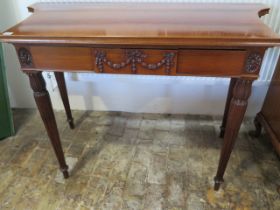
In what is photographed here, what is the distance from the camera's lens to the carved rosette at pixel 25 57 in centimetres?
94

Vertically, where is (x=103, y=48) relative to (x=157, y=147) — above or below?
above

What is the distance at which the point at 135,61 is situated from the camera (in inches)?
35.9

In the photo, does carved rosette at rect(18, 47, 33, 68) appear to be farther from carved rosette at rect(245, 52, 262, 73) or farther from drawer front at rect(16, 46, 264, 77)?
carved rosette at rect(245, 52, 262, 73)

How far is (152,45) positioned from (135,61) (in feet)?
0.32

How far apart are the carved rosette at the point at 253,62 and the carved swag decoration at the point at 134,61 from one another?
0.86 ft

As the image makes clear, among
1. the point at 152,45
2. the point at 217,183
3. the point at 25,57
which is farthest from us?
the point at 217,183

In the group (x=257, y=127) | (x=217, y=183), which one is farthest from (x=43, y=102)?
(x=257, y=127)

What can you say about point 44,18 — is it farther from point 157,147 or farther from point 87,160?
point 157,147

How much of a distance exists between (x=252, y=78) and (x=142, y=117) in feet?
3.32

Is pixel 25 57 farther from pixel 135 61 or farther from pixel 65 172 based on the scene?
pixel 65 172

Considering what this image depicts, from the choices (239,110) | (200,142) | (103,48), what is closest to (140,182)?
(200,142)

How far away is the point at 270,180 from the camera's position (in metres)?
1.33

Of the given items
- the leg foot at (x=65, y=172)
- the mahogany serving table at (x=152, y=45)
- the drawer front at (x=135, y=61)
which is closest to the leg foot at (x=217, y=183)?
the mahogany serving table at (x=152, y=45)

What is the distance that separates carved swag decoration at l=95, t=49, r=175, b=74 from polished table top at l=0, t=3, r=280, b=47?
61 mm
